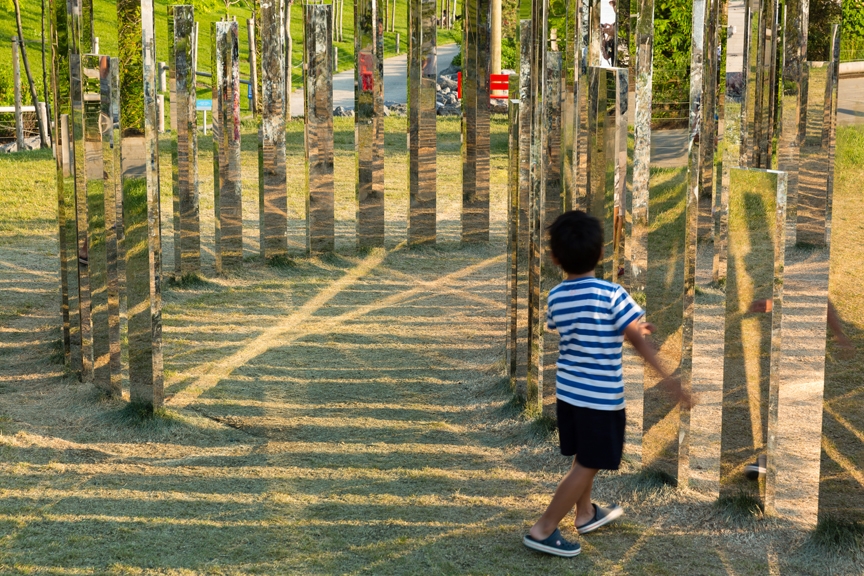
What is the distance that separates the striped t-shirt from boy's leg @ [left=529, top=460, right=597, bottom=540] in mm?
259

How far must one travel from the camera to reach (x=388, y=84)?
98.8 feet

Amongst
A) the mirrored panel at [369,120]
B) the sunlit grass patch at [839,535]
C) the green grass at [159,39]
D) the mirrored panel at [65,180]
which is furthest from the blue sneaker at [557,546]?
the green grass at [159,39]

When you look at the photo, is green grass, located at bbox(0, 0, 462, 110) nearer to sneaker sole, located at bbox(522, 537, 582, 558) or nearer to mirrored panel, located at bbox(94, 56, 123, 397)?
mirrored panel, located at bbox(94, 56, 123, 397)

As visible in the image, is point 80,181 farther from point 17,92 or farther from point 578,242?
point 17,92

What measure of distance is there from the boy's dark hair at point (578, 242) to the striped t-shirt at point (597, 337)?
69mm

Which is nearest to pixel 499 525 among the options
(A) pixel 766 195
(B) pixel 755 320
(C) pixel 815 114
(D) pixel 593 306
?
(D) pixel 593 306

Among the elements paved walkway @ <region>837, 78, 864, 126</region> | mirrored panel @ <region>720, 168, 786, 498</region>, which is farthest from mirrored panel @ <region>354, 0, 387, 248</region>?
paved walkway @ <region>837, 78, 864, 126</region>

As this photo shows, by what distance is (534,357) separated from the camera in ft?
19.2

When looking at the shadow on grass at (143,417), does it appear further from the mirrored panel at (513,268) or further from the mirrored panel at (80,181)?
the mirrored panel at (513,268)

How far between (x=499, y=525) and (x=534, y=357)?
1463mm

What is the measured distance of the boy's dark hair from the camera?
4.20m

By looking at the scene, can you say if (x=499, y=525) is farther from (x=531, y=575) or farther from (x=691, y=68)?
(x=691, y=68)

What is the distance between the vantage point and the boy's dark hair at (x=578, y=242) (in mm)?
4195

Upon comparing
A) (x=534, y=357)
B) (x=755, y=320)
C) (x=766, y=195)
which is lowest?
(x=534, y=357)
